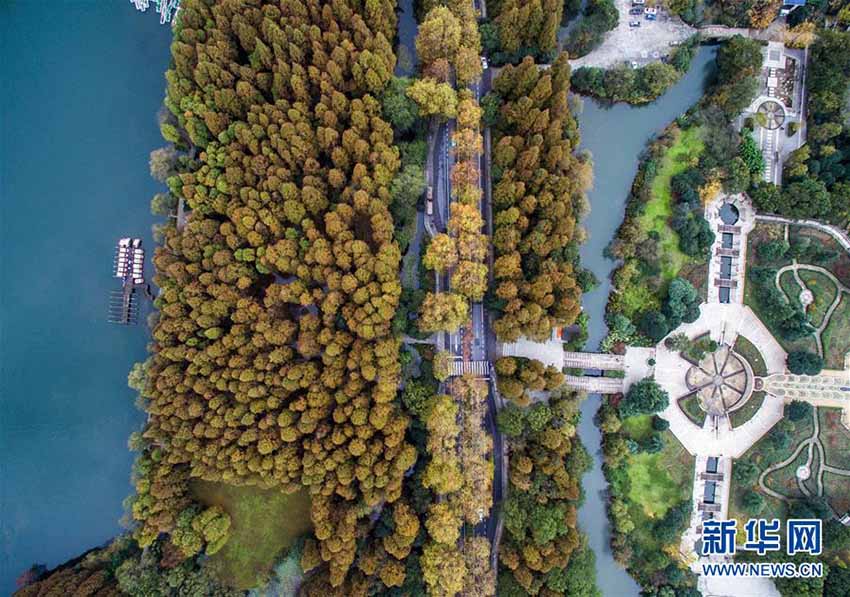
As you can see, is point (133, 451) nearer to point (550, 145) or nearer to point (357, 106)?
point (357, 106)

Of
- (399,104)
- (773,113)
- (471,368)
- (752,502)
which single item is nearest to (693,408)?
(752,502)

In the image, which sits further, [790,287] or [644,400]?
[790,287]

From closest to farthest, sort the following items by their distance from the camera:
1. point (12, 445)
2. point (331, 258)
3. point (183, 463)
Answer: point (331, 258) < point (183, 463) < point (12, 445)

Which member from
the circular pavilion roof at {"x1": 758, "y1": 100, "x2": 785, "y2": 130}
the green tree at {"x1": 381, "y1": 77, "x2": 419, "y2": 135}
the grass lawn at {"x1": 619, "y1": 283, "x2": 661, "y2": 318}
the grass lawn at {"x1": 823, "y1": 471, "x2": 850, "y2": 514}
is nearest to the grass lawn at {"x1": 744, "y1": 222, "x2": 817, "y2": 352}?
the grass lawn at {"x1": 619, "y1": 283, "x2": 661, "y2": 318}

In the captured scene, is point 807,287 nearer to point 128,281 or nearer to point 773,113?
point 773,113

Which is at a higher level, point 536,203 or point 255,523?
point 536,203

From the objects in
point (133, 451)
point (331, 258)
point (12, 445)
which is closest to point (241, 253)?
point (331, 258)
